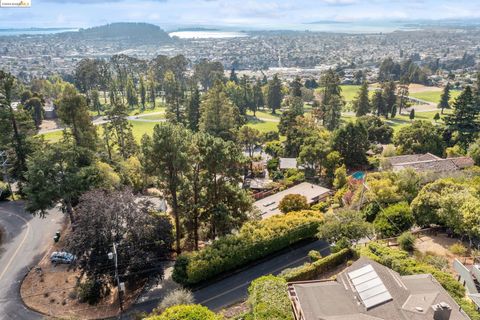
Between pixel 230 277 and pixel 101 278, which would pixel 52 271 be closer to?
pixel 101 278

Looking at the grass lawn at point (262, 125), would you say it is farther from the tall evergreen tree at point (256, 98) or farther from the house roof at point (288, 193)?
the house roof at point (288, 193)

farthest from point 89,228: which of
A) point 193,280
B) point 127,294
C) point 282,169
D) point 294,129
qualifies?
point 294,129

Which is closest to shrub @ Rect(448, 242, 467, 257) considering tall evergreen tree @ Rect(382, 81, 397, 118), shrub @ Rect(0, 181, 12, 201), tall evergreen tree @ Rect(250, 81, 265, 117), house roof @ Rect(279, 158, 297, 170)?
house roof @ Rect(279, 158, 297, 170)

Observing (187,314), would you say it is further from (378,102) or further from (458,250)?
(378,102)

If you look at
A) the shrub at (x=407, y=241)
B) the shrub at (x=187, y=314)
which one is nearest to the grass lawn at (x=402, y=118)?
the shrub at (x=407, y=241)

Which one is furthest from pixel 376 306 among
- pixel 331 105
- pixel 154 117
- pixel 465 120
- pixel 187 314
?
pixel 154 117
